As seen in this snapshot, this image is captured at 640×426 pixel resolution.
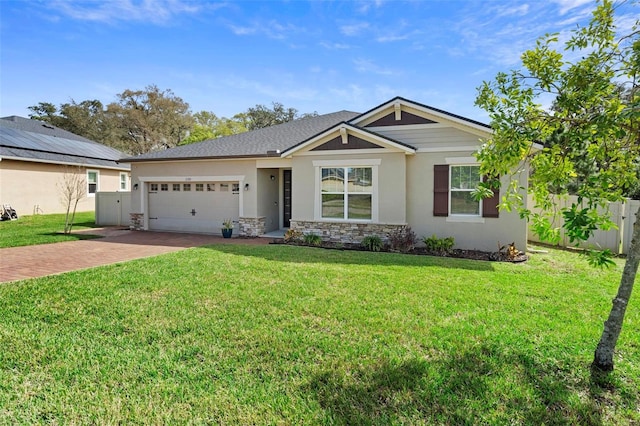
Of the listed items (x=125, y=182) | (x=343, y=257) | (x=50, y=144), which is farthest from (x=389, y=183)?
(x=50, y=144)

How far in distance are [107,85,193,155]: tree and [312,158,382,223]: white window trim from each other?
39.7 meters

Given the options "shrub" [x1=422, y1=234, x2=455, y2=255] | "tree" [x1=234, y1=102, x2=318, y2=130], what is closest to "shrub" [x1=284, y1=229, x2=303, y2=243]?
"shrub" [x1=422, y1=234, x2=455, y2=255]

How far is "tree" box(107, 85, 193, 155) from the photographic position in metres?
44.1

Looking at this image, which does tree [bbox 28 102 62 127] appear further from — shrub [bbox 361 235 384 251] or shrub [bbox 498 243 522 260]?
shrub [bbox 498 243 522 260]

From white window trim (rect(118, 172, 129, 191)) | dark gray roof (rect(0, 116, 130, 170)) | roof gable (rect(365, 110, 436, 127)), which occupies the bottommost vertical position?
white window trim (rect(118, 172, 129, 191))

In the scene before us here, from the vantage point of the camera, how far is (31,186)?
20.4 m

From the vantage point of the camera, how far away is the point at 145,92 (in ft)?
146

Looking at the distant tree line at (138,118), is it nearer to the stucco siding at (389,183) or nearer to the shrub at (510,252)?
the stucco siding at (389,183)

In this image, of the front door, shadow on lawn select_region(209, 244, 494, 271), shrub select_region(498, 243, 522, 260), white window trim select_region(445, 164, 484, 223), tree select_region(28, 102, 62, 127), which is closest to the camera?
shadow on lawn select_region(209, 244, 494, 271)

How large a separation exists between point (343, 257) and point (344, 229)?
2.56m

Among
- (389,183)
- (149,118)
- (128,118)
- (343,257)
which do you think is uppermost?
(149,118)

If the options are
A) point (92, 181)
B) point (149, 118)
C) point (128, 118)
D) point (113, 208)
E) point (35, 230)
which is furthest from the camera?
point (149, 118)

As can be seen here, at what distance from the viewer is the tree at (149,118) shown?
44.1m

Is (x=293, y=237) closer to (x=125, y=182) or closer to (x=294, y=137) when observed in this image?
(x=294, y=137)
